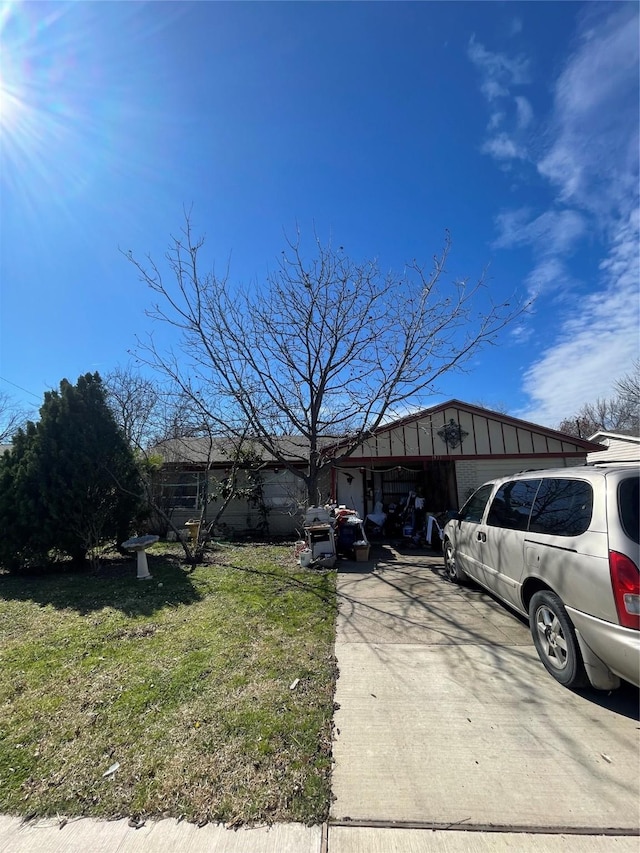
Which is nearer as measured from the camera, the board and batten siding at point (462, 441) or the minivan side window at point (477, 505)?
the minivan side window at point (477, 505)

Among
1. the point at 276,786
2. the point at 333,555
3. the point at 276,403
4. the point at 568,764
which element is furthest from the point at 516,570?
the point at 276,403

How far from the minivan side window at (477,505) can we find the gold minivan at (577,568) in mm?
684

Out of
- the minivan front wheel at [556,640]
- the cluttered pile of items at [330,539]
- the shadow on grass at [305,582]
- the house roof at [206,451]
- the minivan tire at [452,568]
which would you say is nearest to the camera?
the minivan front wheel at [556,640]

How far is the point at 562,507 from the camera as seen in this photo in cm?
348

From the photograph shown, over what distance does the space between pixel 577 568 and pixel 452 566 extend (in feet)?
12.0

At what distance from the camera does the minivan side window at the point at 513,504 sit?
161 inches

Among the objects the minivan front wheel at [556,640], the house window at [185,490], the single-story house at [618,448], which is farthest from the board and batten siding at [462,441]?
the single-story house at [618,448]

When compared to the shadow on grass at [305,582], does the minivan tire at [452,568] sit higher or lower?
higher

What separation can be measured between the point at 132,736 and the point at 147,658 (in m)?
1.32

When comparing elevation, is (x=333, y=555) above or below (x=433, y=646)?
above

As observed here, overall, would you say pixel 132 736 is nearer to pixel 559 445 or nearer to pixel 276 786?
pixel 276 786

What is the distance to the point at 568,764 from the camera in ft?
7.95

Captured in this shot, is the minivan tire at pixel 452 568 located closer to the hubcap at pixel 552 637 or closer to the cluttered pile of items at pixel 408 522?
the hubcap at pixel 552 637

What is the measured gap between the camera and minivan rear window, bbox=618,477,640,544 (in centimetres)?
273
